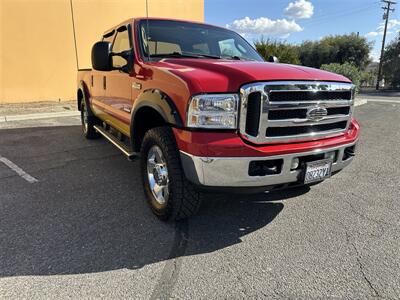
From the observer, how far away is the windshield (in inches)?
152

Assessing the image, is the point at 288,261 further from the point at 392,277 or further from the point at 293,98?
the point at 293,98

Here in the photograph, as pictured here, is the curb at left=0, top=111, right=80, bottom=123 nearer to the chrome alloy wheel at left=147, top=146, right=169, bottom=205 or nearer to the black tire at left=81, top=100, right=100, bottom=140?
the black tire at left=81, top=100, right=100, bottom=140

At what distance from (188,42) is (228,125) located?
1.87m

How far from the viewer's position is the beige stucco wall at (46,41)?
403 inches

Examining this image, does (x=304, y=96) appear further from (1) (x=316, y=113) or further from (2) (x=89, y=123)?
(2) (x=89, y=123)

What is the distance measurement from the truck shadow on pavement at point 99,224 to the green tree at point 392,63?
40.2 m

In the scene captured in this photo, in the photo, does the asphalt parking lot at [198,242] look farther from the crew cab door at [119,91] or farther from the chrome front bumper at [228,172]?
the crew cab door at [119,91]

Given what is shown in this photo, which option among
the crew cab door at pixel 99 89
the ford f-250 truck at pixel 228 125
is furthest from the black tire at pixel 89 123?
the ford f-250 truck at pixel 228 125

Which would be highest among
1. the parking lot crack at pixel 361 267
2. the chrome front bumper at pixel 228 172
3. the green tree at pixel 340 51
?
the green tree at pixel 340 51

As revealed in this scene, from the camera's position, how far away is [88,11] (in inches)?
458

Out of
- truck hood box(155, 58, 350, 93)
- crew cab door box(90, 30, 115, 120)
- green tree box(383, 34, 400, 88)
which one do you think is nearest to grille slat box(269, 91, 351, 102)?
truck hood box(155, 58, 350, 93)

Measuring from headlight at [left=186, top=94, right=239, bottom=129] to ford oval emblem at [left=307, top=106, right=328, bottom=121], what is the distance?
0.73m

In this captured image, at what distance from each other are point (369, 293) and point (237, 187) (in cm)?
117

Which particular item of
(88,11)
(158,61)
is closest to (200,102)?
(158,61)
